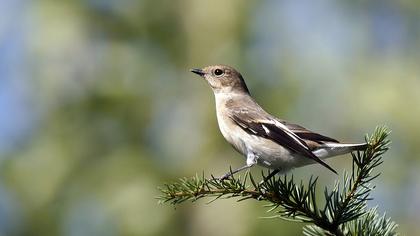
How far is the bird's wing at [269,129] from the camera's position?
19.4ft

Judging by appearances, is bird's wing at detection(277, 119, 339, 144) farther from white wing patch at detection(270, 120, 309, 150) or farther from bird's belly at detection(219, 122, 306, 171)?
bird's belly at detection(219, 122, 306, 171)

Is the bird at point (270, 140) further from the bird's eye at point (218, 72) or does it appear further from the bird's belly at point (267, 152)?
the bird's eye at point (218, 72)

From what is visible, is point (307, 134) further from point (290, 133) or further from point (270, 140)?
point (270, 140)

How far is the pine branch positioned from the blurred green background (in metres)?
4.61

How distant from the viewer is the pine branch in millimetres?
4180

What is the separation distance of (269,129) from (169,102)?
4.70 metres

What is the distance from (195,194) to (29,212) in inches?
228

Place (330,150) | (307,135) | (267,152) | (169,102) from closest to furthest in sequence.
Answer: (330,150) → (307,135) → (267,152) → (169,102)

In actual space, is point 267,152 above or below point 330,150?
below

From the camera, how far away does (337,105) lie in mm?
10055

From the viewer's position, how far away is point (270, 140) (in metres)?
6.30

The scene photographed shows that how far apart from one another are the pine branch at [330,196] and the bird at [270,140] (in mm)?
762

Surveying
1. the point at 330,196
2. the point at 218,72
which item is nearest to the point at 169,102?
the point at 218,72

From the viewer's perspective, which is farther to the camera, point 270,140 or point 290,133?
point 270,140
